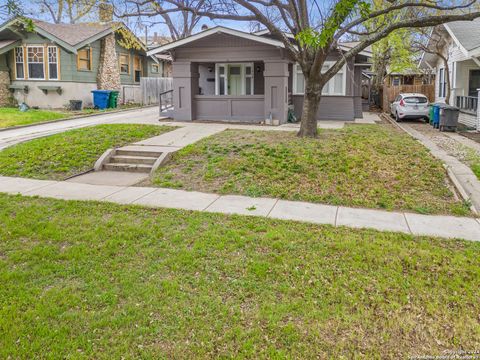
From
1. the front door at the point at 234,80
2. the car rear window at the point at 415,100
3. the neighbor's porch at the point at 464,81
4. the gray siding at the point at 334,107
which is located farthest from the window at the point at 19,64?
the neighbor's porch at the point at 464,81

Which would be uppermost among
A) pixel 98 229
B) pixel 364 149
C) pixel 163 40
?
pixel 163 40

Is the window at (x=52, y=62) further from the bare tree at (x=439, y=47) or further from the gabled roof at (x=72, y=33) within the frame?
the bare tree at (x=439, y=47)

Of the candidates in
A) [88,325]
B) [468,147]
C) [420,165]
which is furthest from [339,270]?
[468,147]

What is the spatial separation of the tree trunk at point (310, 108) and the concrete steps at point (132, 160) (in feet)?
14.6

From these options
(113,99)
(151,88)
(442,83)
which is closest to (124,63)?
(151,88)

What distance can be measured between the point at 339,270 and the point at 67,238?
11.4 feet

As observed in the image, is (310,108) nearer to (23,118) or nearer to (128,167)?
(128,167)

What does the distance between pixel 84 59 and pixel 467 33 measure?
20386mm

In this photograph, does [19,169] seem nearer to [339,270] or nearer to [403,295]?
[339,270]

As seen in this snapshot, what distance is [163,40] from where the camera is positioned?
3909 centimetres

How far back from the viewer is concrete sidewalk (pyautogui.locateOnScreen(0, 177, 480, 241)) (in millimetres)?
6191

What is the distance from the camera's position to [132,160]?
34.3 ft

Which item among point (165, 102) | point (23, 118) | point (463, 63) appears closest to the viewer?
point (23, 118)

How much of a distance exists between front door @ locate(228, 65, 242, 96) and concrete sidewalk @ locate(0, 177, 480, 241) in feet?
39.8
